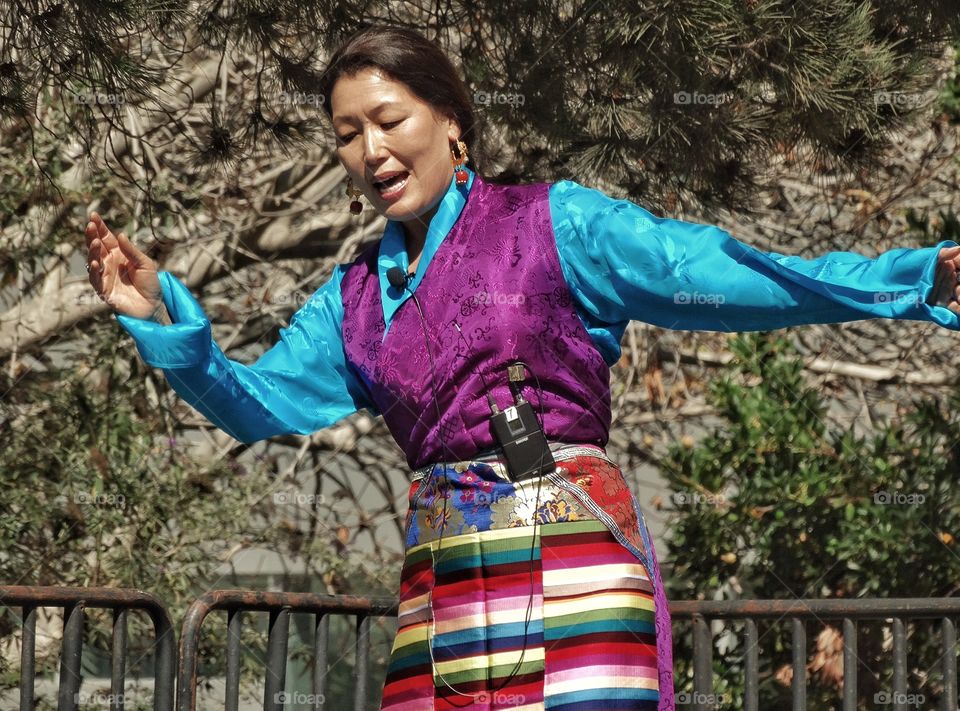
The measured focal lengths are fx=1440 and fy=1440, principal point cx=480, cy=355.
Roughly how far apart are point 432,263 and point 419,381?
20 centimetres

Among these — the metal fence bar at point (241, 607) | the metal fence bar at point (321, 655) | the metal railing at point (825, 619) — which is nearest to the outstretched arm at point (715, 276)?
the metal fence bar at point (241, 607)

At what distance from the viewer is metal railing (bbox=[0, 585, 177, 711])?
270cm

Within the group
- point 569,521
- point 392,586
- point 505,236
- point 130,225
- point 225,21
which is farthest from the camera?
point 392,586

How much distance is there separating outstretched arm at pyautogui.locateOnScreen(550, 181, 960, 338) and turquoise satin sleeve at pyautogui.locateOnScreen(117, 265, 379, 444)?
0.45m

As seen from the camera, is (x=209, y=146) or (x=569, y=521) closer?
(x=569, y=521)

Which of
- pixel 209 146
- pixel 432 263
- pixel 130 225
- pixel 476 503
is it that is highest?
pixel 130 225

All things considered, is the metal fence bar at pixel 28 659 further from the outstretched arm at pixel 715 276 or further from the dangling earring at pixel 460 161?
the outstretched arm at pixel 715 276

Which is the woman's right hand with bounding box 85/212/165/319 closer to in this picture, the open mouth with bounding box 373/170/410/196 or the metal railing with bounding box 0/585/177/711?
the open mouth with bounding box 373/170/410/196

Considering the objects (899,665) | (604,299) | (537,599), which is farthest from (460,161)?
(899,665)

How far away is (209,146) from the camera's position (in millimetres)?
3500

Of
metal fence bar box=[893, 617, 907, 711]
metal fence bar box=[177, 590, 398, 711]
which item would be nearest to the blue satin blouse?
metal fence bar box=[177, 590, 398, 711]

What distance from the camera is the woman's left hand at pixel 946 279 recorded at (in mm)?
1866

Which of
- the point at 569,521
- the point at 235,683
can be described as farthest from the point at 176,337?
the point at 235,683

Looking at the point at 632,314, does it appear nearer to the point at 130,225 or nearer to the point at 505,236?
the point at 505,236
